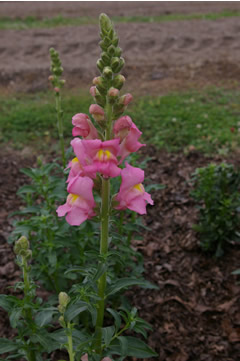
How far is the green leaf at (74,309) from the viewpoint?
6.47 ft

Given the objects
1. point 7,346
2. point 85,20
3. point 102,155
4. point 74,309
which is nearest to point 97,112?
point 102,155

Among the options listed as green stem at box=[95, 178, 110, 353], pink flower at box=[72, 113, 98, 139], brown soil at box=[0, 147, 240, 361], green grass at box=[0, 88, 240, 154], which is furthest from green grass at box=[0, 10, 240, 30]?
green stem at box=[95, 178, 110, 353]

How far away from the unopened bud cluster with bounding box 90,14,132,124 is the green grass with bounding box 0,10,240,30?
12419 mm

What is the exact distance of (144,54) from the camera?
35.3 feet

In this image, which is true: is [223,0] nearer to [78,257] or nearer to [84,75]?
[84,75]

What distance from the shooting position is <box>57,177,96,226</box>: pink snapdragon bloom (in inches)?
73.7

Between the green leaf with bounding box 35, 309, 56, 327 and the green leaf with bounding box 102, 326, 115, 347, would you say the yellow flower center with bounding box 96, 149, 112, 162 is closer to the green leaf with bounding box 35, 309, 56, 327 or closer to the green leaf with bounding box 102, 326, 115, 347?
the green leaf with bounding box 102, 326, 115, 347

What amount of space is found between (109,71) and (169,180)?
11.9ft

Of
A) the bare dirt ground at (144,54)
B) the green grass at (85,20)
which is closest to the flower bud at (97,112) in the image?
the bare dirt ground at (144,54)

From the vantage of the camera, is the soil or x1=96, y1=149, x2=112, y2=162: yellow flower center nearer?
x1=96, y1=149, x2=112, y2=162: yellow flower center

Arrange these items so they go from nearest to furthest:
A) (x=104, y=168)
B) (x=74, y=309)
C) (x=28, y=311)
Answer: (x=104, y=168), (x=74, y=309), (x=28, y=311)

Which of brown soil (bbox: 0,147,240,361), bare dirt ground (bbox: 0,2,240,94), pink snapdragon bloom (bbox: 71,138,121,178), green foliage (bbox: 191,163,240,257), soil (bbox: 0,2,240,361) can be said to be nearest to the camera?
pink snapdragon bloom (bbox: 71,138,121,178)

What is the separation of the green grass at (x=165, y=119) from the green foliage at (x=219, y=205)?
6.38 feet

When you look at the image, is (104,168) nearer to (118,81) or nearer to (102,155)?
(102,155)
